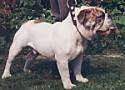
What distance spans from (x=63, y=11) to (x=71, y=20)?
→ 0.79 m

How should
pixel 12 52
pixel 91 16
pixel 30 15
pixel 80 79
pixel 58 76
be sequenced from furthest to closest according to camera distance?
1. pixel 30 15
2. pixel 58 76
3. pixel 12 52
4. pixel 80 79
5. pixel 91 16

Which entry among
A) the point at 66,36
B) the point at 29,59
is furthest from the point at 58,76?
the point at 66,36

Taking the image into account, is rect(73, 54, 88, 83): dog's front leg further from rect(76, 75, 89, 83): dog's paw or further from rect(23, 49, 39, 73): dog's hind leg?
rect(23, 49, 39, 73): dog's hind leg

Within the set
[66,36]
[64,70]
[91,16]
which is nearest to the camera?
[91,16]

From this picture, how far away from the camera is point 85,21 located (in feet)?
22.0

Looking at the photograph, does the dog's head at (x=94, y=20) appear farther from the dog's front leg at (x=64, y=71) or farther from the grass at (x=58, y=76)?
the grass at (x=58, y=76)

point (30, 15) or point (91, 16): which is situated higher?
point (91, 16)

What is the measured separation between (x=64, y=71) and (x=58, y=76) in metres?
0.94

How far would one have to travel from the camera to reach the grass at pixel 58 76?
734 cm

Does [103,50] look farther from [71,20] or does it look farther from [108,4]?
[71,20]

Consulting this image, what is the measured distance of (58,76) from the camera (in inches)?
313

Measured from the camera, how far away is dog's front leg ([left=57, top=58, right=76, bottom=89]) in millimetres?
6988

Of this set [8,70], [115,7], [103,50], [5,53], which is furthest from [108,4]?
[8,70]

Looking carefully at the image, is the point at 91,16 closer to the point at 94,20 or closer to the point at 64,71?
the point at 94,20
